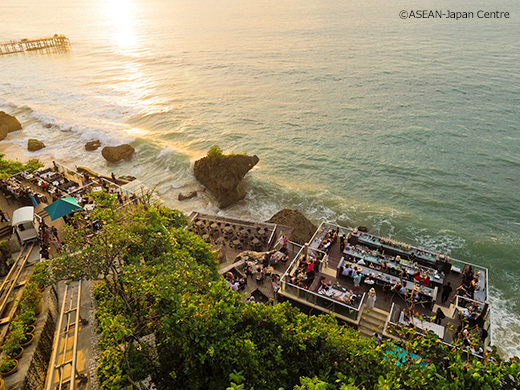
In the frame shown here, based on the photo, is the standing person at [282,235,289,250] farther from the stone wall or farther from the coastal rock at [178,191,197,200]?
the coastal rock at [178,191,197,200]

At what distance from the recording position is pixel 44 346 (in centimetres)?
1285

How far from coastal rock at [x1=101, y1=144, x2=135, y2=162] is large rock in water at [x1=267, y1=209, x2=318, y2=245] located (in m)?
28.0

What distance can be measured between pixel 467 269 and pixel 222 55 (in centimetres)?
9879

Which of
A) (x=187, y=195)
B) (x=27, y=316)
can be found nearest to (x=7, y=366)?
(x=27, y=316)

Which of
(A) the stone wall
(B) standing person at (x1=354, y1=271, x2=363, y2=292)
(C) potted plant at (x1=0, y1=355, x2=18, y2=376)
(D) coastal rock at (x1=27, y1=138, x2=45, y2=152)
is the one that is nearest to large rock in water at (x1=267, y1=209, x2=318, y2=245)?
(B) standing person at (x1=354, y1=271, x2=363, y2=292)

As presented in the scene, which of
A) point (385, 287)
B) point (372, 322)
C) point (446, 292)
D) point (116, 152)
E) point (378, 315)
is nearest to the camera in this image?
point (372, 322)

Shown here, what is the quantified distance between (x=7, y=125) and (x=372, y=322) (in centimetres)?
6436

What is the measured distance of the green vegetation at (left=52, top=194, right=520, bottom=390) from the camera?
9117 millimetres

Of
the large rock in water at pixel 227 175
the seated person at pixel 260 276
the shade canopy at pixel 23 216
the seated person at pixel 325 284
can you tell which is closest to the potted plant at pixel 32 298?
the shade canopy at pixel 23 216

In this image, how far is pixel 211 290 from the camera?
10.6m

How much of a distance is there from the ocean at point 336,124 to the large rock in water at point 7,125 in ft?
6.79

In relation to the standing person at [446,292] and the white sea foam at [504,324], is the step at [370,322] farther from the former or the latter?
the white sea foam at [504,324]

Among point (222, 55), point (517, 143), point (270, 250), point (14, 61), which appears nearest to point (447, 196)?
point (517, 143)

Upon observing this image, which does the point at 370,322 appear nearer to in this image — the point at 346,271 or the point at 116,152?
the point at 346,271
